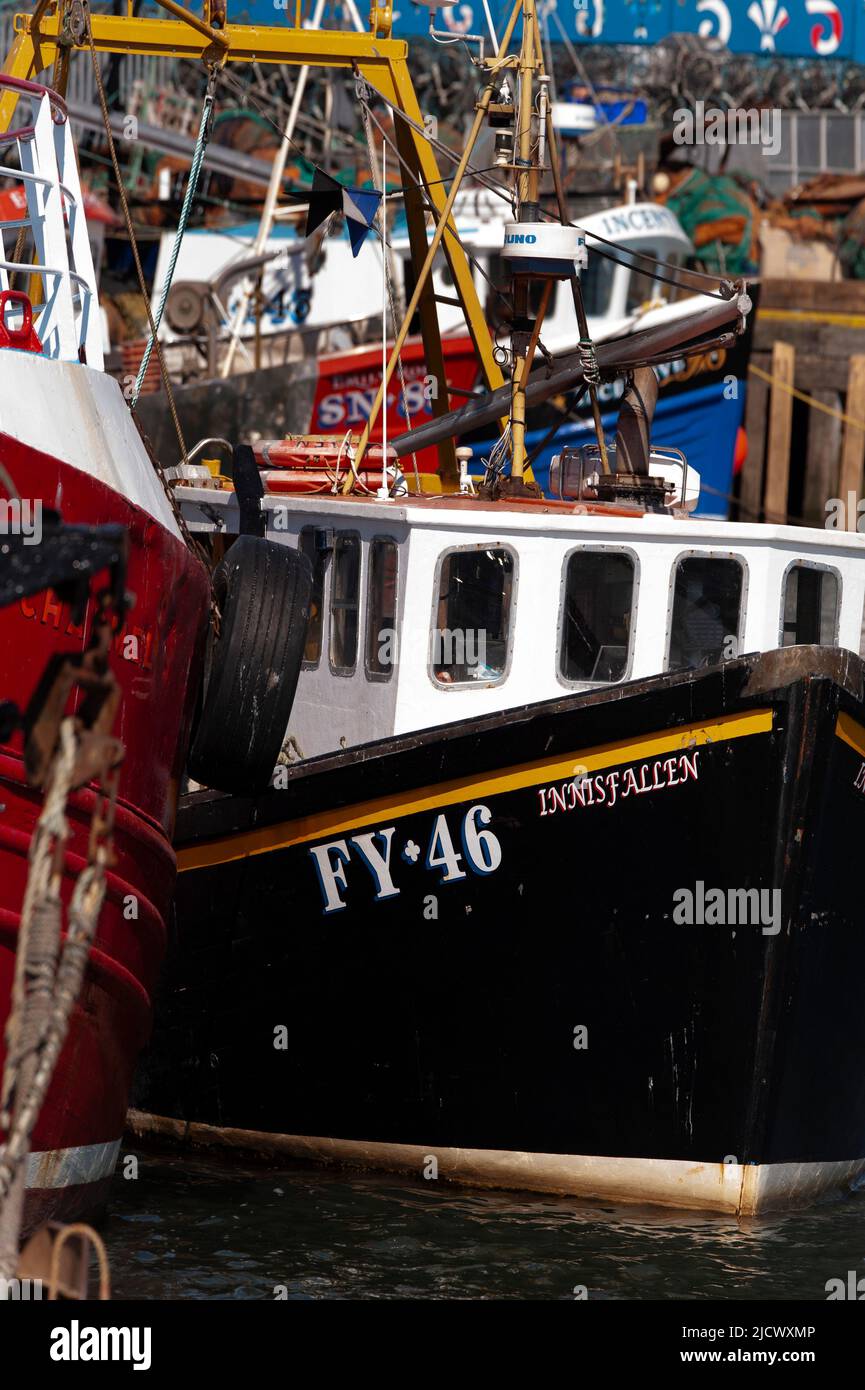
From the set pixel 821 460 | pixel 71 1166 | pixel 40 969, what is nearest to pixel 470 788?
pixel 71 1166

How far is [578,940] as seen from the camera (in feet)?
31.7

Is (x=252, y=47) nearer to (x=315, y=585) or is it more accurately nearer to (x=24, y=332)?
(x=315, y=585)

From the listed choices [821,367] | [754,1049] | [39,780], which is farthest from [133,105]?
[39,780]

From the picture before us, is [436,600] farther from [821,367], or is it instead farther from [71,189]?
[821,367]

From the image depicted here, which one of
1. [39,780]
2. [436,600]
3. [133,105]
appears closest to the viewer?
[39,780]

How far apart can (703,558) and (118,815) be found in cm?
359

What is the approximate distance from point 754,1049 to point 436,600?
2912 millimetres

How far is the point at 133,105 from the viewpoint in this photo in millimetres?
32656

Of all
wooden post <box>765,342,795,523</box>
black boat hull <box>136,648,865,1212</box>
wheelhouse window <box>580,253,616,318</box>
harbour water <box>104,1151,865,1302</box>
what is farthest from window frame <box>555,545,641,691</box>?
wheelhouse window <box>580,253,616,318</box>

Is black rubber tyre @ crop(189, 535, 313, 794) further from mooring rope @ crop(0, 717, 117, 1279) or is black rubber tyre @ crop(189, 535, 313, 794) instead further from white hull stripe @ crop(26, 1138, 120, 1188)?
mooring rope @ crop(0, 717, 117, 1279)

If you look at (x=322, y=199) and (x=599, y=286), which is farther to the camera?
(x=599, y=286)
